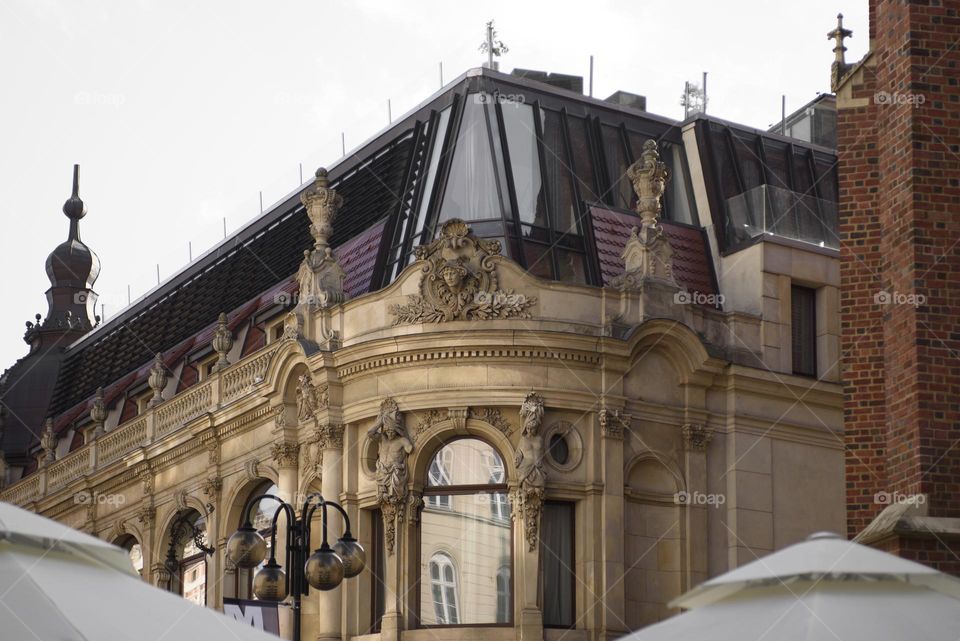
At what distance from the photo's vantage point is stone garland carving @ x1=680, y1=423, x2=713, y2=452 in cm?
3712

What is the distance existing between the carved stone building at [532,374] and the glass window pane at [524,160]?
2.0 inches

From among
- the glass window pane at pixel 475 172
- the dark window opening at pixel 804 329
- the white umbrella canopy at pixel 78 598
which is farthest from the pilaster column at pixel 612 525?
the white umbrella canopy at pixel 78 598

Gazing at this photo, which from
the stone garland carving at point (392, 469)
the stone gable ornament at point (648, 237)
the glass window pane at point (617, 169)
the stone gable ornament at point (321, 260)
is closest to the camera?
the stone garland carving at point (392, 469)

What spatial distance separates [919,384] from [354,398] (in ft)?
57.9

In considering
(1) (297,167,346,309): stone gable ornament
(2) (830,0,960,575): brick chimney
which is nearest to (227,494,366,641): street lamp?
(2) (830,0,960,575): brick chimney

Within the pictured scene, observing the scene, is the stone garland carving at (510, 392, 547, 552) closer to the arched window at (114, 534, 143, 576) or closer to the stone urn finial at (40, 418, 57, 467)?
the arched window at (114, 534, 143, 576)

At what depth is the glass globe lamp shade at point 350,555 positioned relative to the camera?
25016 mm

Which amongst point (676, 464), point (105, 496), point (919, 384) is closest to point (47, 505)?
point (105, 496)

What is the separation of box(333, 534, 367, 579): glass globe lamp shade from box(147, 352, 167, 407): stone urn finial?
22.2 meters

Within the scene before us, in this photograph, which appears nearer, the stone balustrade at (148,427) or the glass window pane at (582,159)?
the glass window pane at (582,159)

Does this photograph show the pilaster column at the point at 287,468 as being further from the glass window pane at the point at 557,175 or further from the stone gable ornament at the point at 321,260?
the glass window pane at the point at 557,175

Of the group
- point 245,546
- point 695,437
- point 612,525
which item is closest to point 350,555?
point 245,546

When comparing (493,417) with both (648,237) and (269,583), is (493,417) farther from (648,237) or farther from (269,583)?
(269,583)

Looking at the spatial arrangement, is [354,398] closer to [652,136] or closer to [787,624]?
[652,136]
